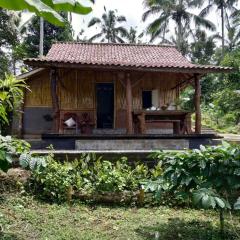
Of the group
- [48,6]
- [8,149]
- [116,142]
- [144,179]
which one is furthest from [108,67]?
[48,6]

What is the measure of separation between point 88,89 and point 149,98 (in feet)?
7.56

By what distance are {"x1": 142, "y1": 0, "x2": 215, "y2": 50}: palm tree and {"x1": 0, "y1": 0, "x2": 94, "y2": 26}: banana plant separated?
34.2m

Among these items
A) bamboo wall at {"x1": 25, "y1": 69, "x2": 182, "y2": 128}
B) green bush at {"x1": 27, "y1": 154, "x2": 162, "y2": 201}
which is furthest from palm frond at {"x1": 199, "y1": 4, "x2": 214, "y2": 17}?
green bush at {"x1": 27, "y1": 154, "x2": 162, "y2": 201}

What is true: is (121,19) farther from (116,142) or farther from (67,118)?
(116,142)

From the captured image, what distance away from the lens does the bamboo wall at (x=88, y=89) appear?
13420 millimetres

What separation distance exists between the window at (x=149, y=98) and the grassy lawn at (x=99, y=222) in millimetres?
8299

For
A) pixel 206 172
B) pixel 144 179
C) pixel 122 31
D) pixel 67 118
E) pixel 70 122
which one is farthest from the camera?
pixel 122 31

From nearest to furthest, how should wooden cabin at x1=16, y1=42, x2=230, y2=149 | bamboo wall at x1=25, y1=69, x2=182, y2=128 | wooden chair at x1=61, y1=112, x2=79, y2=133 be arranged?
1. wooden chair at x1=61, y1=112, x2=79, y2=133
2. wooden cabin at x1=16, y1=42, x2=230, y2=149
3. bamboo wall at x1=25, y1=69, x2=182, y2=128

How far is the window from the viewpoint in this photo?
45.8 ft

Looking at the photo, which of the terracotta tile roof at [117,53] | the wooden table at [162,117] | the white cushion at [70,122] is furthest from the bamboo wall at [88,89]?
the wooden table at [162,117]

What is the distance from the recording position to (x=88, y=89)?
1355 cm

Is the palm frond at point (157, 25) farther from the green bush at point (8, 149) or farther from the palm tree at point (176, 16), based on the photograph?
the green bush at point (8, 149)

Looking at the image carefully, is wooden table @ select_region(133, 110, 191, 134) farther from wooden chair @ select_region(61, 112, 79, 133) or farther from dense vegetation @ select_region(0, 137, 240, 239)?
dense vegetation @ select_region(0, 137, 240, 239)

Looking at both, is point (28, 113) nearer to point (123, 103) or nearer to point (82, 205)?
point (123, 103)
